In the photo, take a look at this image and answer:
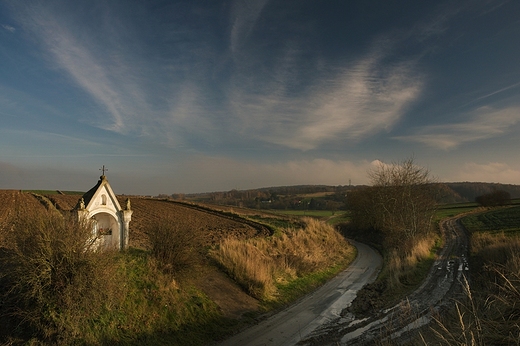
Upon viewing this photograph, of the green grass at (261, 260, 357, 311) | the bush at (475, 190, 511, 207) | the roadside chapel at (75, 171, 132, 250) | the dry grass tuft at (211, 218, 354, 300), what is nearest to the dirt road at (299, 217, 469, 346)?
the green grass at (261, 260, 357, 311)

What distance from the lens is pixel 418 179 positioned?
3831 cm

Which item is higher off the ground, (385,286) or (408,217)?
(408,217)

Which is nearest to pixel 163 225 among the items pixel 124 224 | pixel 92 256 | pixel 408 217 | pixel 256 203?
pixel 124 224

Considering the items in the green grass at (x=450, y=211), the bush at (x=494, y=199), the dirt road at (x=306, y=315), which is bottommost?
the dirt road at (x=306, y=315)

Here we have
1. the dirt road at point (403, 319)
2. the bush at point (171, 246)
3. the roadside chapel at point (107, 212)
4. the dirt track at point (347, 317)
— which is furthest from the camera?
the bush at point (171, 246)

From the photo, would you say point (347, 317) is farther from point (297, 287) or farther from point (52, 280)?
point (52, 280)

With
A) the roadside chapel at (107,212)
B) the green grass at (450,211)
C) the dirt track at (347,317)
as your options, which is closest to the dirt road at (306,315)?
the dirt track at (347,317)

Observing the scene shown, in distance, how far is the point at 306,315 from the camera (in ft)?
51.5

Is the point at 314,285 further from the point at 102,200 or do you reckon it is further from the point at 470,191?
the point at 470,191

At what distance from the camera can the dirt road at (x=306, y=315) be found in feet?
41.7

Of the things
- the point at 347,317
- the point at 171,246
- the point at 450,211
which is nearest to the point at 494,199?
the point at 450,211

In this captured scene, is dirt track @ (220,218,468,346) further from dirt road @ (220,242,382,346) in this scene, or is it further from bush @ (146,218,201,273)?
bush @ (146,218,201,273)

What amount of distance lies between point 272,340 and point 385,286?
36.3 ft

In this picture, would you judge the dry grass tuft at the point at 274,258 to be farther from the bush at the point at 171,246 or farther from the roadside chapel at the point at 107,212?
the roadside chapel at the point at 107,212
